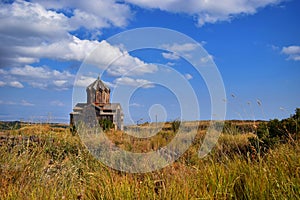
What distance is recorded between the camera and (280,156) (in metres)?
4.87

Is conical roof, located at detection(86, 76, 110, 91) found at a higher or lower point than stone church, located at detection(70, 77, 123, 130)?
higher

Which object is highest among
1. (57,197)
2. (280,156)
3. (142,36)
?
(142,36)

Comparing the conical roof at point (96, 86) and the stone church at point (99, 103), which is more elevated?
the conical roof at point (96, 86)

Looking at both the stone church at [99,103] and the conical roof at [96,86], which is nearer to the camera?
the stone church at [99,103]

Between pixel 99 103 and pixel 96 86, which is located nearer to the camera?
pixel 96 86

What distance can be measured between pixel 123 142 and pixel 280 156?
6585 millimetres

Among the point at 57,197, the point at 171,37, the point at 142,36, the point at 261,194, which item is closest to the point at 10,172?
the point at 57,197

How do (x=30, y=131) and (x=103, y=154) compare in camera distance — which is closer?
(x=103, y=154)

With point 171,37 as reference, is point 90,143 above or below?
below

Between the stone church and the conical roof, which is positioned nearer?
the stone church

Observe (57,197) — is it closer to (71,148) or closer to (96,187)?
(96,187)

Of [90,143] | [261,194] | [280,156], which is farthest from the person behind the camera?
[90,143]

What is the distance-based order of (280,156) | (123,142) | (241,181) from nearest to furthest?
(241,181)
(280,156)
(123,142)

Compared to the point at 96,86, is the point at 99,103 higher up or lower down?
lower down
